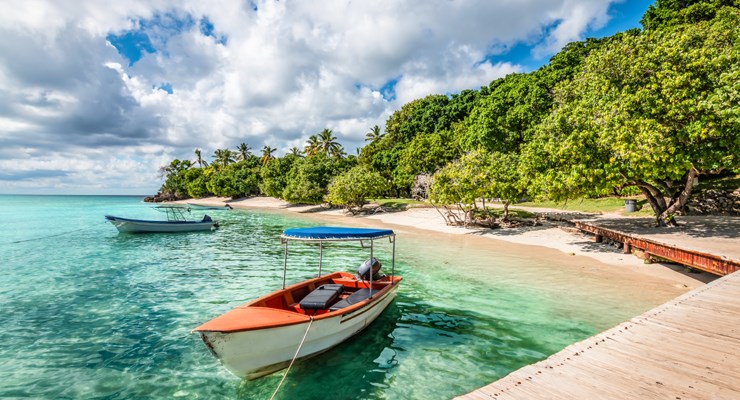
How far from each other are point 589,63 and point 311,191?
44305 mm

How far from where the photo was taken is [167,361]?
8812mm

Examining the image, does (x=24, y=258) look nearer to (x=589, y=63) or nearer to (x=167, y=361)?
(x=167, y=361)

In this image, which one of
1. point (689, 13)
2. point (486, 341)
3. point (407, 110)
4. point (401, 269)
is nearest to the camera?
point (486, 341)

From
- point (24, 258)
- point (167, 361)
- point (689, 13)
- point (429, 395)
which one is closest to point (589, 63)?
point (429, 395)

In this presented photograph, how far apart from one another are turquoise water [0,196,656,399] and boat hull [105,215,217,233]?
12545 millimetres

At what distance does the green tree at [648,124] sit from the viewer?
16.4 metres

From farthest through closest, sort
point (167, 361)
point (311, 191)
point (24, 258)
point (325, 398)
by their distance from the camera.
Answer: point (311, 191), point (24, 258), point (167, 361), point (325, 398)

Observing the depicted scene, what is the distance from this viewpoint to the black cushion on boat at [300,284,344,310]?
30.3 ft

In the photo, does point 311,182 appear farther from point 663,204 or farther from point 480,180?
point 663,204

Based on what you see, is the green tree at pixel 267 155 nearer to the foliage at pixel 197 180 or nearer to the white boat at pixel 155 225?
the foliage at pixel 197 180

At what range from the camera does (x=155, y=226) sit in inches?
1406

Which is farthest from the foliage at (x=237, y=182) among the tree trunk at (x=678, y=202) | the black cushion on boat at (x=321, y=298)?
the black cushion on boat at (x=321, y=298)

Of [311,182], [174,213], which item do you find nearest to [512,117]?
[311,182]

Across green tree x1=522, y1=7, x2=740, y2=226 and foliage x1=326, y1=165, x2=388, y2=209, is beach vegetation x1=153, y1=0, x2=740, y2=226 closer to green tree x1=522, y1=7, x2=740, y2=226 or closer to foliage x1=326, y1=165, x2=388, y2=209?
green tree x1=522, y1=7, x2=740, y2=226
